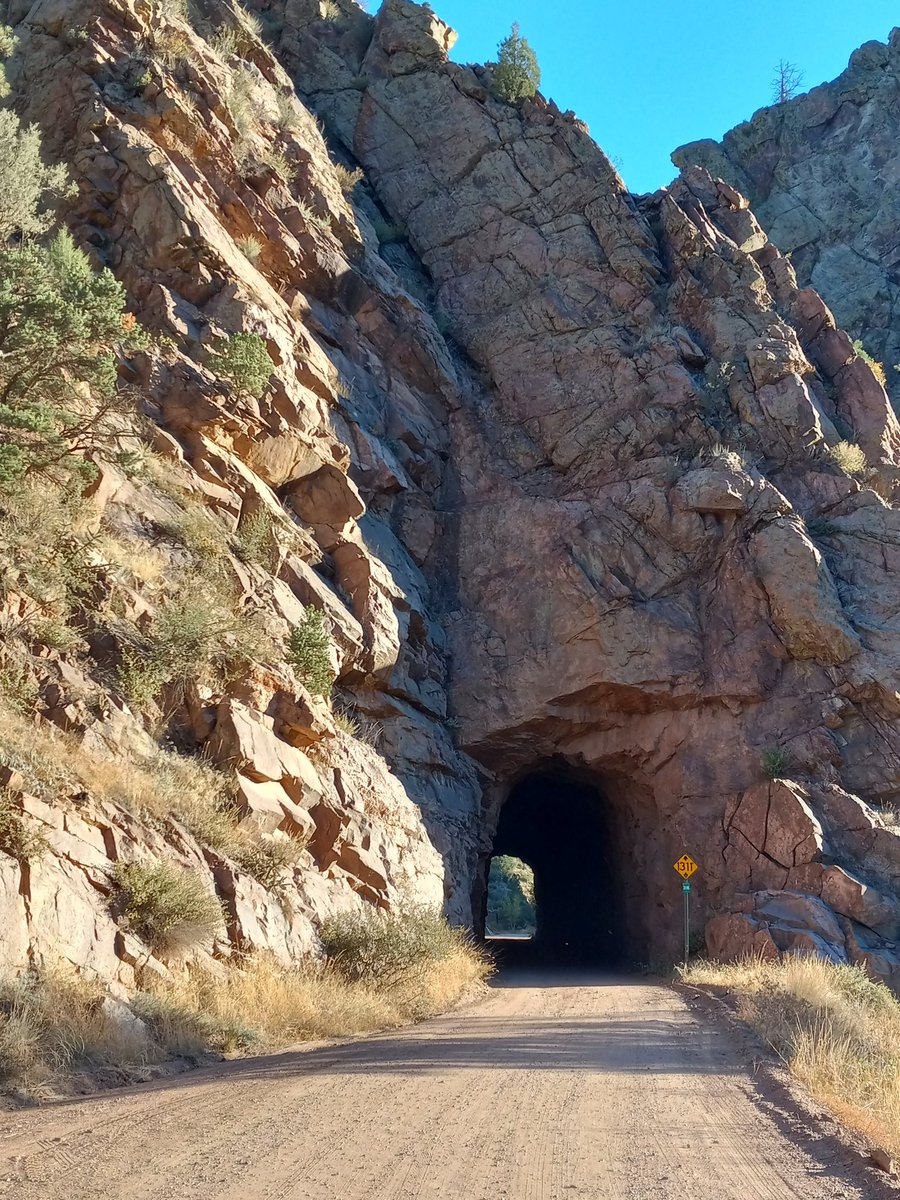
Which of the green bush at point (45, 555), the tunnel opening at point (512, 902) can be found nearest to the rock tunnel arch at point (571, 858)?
the green bush at point (45, 555)

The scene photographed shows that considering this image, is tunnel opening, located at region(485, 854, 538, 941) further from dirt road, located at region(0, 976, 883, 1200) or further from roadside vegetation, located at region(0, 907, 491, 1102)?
dirt road, located at region(0, 976, 883, 1200)

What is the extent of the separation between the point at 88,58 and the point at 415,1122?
870 inches

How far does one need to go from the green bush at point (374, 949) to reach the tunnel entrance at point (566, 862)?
13.5 meters

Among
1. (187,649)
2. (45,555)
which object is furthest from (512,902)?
(45,555)

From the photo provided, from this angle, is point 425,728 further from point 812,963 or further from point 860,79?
point 860,79

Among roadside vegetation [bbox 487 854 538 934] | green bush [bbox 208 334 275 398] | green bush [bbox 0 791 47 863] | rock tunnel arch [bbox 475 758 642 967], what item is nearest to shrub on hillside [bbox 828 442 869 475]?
rock tunnel arch [bbox 475 758 642 967]

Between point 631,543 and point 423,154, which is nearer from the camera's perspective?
point 631,543

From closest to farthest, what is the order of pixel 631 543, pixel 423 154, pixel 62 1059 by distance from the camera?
pixel 62 1059 < pixel 631 543 < pixel 423 154

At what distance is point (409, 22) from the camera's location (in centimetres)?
3027

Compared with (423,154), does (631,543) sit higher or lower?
lower

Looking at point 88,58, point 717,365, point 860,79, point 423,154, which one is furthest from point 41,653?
point 860,79

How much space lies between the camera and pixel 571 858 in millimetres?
34031

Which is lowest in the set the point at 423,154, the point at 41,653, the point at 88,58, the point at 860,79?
the point at 41,653

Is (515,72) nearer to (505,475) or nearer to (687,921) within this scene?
(505,475)
